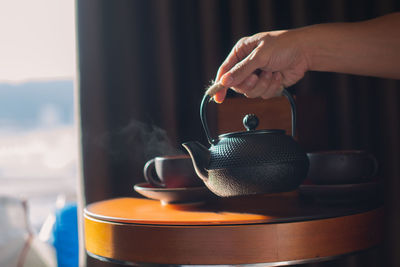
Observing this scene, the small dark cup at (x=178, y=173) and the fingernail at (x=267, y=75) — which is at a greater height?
the fingernail at (x=267, y=75)

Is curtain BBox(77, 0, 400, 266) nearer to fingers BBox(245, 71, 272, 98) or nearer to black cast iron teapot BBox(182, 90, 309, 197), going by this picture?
fingers BBox(245, 71, 272, 98)

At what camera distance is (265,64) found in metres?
0.85

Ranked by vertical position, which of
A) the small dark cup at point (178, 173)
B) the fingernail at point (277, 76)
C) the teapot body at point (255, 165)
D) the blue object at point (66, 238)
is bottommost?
the blue object at point (66, 238)

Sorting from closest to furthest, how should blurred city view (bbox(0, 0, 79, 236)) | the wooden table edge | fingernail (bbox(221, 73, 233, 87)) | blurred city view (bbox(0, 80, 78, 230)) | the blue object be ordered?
the wooden table edge < fingernail (bbox(221, 73, 233, 87)) < the blue object < blurred city view (bbox(0, 0, 79, 236)) < blurred city view (bbox(0, 80, 78, 230))

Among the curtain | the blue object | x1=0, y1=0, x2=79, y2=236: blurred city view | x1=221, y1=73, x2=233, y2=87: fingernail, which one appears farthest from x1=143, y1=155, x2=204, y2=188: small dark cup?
the blue object

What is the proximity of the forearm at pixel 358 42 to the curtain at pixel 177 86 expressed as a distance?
0.56m

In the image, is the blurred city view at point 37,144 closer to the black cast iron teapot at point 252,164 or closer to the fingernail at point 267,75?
the fingernail at point 267,75

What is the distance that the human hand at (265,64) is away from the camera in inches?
31.8

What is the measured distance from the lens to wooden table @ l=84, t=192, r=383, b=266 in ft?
1.96

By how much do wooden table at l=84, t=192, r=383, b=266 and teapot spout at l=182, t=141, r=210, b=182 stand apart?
0.08 meters

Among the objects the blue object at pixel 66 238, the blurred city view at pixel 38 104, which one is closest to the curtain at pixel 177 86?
the blurred city view at pixel 38 104

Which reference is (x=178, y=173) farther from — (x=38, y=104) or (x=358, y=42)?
(x=38, y=104)

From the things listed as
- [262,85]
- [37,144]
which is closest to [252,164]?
A: [262,85]

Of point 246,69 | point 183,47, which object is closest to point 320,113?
point 183,47
